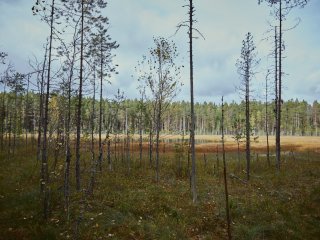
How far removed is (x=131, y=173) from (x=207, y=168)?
867 cm

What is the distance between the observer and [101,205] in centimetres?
1571

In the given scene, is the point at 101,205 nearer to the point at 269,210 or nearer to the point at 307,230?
the point at 269,210

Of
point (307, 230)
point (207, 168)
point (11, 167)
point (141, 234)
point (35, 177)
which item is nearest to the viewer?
point (141, 234)

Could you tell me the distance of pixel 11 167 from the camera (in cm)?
2705

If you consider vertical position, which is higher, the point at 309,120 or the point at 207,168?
the point at 309,120

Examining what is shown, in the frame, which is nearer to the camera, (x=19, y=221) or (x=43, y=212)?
(x=19, y=221)

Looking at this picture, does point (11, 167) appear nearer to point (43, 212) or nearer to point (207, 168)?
point (43, 212)

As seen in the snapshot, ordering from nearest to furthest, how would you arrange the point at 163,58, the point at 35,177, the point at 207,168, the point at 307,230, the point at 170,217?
the point at 307,230 < the point at 170,217 < the point at 35,177 < the point at 163,58 < the point at 207,168

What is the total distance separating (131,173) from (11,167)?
38.1ft

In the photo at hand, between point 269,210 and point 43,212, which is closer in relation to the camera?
point 43,212

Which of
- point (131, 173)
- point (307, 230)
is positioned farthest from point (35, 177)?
point (307, 230)

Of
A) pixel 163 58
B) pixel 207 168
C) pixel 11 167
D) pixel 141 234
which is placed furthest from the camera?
pixel 207 168

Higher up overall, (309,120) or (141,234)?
(309,120)

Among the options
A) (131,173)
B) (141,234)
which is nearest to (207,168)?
(131,173)
